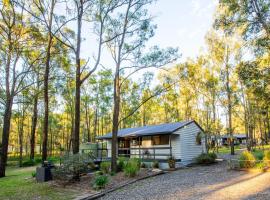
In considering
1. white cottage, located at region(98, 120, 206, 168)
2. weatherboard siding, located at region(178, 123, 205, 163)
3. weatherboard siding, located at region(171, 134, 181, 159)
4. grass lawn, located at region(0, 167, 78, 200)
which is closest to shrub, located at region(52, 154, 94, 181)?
grass lawn, located at region(0, 167, 78, 200)

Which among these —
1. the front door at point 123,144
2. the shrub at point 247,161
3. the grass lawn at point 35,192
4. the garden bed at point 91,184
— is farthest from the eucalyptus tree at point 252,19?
the front door at point 123,144

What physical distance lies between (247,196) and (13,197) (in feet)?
27.4

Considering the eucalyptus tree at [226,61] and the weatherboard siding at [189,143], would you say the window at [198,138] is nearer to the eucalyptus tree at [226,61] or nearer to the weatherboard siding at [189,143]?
the weatherboard siding at [189,143]

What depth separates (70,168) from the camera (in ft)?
35.2

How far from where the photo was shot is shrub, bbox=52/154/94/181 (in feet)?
34.7

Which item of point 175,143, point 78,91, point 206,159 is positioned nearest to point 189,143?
point 175,143

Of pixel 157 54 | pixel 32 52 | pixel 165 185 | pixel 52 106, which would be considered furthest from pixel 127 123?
pixel 165 185

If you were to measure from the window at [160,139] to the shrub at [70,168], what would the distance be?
972 centimetres

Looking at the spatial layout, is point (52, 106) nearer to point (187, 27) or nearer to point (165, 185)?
point (187, 27)

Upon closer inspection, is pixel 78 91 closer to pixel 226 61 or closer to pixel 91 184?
pixel 91 184

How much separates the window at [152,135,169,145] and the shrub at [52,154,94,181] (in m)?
9.72

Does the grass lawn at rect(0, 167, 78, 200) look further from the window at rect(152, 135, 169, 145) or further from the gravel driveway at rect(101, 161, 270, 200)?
the window at rect(152, 135, 169, 145)

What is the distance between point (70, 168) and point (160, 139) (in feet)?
34.9

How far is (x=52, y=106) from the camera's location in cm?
3638
